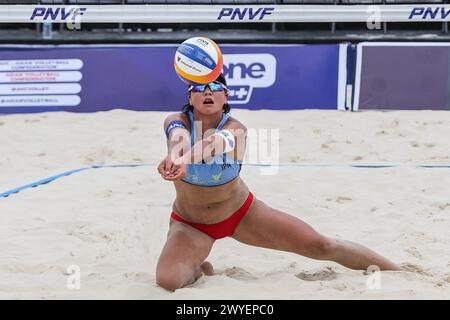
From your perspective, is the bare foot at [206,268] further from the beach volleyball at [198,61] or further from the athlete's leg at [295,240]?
the beach volleyball at [198,61]

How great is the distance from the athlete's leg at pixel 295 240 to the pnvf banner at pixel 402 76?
521 cm

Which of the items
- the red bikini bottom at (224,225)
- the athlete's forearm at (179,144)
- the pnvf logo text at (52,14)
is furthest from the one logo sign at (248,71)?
the athlete's forearm at (179,144)

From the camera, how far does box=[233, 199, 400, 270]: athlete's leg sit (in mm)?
3559

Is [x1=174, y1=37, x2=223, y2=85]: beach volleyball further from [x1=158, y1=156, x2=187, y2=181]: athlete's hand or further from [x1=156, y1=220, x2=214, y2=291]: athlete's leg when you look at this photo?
[x1=156, y1=220, x2=214, y2=291]: athlete's leg

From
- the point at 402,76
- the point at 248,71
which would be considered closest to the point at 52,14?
the point at 248,71

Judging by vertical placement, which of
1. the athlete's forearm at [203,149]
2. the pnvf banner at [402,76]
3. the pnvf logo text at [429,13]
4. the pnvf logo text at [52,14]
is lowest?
the athlete's forearm at [203,149]

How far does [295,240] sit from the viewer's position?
11.7 feet

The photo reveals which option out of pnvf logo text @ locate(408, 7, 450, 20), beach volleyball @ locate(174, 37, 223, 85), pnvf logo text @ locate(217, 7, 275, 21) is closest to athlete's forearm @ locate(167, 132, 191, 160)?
beach volleyball @ locate(174, 37, 223, 85)

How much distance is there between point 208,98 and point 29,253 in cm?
140

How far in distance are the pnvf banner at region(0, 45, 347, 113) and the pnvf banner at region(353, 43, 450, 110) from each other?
27 cm

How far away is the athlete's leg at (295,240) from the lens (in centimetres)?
356

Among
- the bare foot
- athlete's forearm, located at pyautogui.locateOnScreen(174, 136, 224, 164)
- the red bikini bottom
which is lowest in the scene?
the bare foot

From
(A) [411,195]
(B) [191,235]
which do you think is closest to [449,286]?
(B) [191,235]

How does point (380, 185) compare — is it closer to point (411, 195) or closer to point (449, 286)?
point (411, 195)
